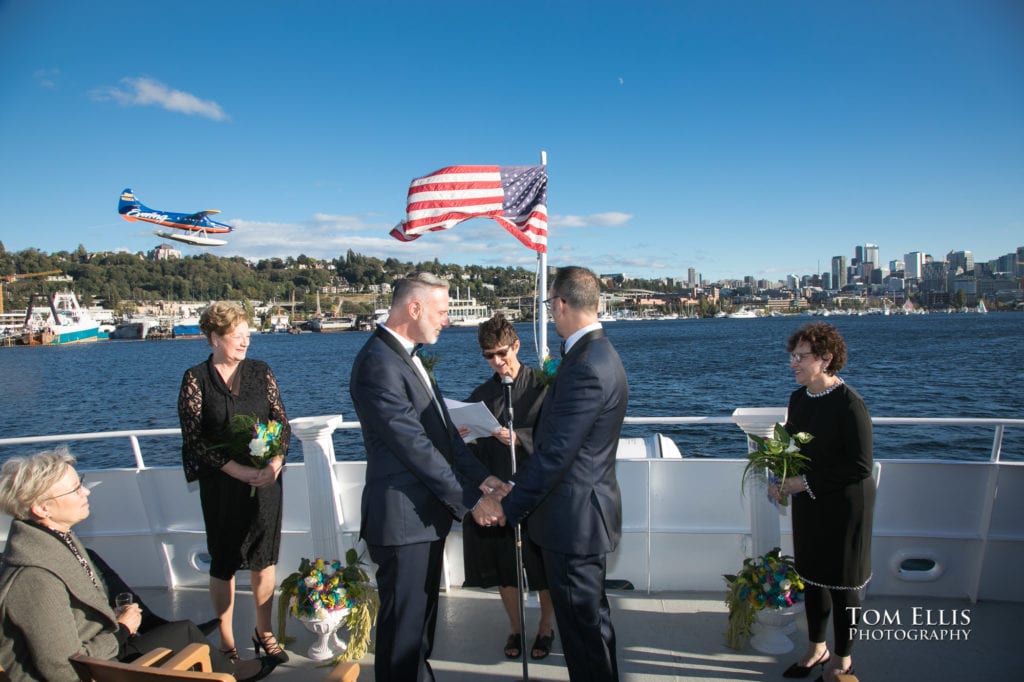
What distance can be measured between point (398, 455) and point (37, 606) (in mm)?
1164

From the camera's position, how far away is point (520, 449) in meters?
3.37

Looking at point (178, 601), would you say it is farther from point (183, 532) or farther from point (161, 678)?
point (161, 678)

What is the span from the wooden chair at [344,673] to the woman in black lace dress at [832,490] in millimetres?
1920

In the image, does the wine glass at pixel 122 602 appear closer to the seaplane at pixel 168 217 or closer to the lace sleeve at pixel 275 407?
the lace sleeve at pixel 275 407

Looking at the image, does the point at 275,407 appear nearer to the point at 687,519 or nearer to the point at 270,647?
the point at 270,647

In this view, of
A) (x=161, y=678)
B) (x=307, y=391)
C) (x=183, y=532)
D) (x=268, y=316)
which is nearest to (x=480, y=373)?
(x=307, y=391)

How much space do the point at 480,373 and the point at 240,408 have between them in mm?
37298

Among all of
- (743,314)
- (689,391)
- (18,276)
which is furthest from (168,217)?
(743,314)

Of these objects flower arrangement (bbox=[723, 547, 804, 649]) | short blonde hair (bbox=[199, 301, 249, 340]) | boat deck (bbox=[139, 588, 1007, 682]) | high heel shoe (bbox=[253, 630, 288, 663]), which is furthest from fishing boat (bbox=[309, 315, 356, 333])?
flower arrangement (bbox=[723, 547, 804, 649])

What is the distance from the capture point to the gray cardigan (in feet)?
6.22

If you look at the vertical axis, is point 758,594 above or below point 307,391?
above

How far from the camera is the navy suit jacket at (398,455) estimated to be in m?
2.44

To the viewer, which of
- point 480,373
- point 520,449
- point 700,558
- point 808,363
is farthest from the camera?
point 480,373

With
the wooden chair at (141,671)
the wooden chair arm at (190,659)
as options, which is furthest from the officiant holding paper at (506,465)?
the wooden chair at (141,671)
